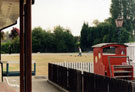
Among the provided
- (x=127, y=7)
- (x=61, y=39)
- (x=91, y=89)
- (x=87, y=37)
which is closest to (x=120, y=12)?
(x=127, y=7)

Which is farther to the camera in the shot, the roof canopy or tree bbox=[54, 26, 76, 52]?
tree bbox=[54, 26, 76, 52]

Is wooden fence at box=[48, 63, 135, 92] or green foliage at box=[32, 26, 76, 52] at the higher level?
green foliage at box=[32, 26, 76, 52]

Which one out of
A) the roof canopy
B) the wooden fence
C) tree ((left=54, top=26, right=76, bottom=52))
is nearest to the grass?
the wooden fence

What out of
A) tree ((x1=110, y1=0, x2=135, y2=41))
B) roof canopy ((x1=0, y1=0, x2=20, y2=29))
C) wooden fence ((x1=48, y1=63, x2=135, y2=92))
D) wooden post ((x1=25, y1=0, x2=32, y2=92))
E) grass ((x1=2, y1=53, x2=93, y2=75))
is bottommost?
grass ((x1=2, y1=53, x2=93, y2=75))

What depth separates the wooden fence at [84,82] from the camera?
659 cm

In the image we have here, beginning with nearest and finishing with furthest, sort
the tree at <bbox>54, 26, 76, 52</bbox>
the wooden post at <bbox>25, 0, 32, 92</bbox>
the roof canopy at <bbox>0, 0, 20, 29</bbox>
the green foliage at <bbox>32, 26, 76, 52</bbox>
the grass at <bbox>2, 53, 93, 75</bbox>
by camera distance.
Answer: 1. the wooden post at <bbox>25, 0, 32, 92</bbox>
2. the roof canopy at <bbox>0, 0, 20, 29</bbox>
3. the grass at <bbox>2, 53, 93, 75</bbox>
4. the green foliage at <bbox>32, 26, 76, 52</bbox>
5. the tree at <bbox>54, 26, 76, 52</bbox>

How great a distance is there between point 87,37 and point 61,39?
7987mm

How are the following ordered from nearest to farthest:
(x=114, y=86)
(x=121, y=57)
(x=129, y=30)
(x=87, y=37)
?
(x=114, y=86) → (x=121, y=57) → (x=129, y=30) → (x=87, y=37)

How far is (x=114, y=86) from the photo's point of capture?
6836 millimetres

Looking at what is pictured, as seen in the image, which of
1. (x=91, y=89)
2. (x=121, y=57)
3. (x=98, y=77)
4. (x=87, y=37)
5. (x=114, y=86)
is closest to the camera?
(x=114, y=86)

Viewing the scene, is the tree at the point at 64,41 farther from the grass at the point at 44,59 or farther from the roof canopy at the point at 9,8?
the roof canopy at the point at 9,8

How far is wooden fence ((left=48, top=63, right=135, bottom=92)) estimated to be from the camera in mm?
6591

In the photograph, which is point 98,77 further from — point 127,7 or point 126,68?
point 127,7

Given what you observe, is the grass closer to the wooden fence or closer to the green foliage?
the wooden fence
